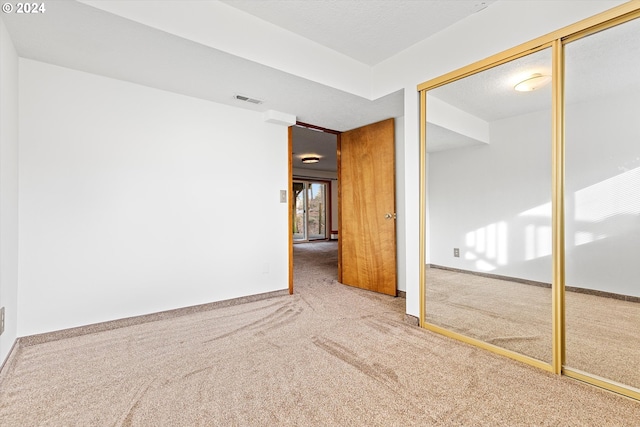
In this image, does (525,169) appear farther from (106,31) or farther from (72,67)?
(72,67)

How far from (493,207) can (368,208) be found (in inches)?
66.0

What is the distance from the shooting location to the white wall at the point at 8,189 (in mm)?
1728

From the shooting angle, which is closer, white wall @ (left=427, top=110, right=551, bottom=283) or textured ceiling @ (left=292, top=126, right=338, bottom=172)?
white wall @ (left=427, top=110, right=551, bottom=283)

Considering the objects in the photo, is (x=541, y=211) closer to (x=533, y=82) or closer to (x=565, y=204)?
(x=565, y=204)

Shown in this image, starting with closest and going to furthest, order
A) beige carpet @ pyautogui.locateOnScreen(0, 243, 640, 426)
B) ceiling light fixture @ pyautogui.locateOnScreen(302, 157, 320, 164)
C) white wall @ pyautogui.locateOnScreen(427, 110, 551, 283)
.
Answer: beige carpet @ pyautogui.locateOnScreen(0, 243, 640, 426) < white wall @ pyautogui.locateOnScreen(427, 110, 551, 283) < ceiling light fixture @ pyautogui.locateOnScreen(302, 157, 320, 164)

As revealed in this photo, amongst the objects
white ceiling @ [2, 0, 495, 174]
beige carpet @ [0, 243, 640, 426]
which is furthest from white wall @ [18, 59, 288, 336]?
beige carpet @ [0, 243, 640, 426]

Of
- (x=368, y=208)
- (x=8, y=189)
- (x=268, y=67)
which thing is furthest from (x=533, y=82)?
(x=8, y=189)

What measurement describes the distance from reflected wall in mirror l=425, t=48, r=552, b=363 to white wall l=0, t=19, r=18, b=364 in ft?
9.82

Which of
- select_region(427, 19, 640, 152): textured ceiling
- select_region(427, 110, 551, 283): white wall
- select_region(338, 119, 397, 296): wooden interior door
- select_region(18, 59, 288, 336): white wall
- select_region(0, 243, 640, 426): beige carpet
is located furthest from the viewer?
select_region(338, 119, 397, 296): wooden interior door

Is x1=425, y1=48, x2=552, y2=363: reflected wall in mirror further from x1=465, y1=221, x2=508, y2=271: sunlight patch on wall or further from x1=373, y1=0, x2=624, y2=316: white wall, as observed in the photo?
x1=373, y1=0, x2=624, y2=316: white wall

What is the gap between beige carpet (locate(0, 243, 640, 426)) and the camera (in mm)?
1379

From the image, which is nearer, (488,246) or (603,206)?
(603,206)

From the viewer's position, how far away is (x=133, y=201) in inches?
102

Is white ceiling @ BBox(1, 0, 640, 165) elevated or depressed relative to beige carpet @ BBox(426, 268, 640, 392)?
elevated
